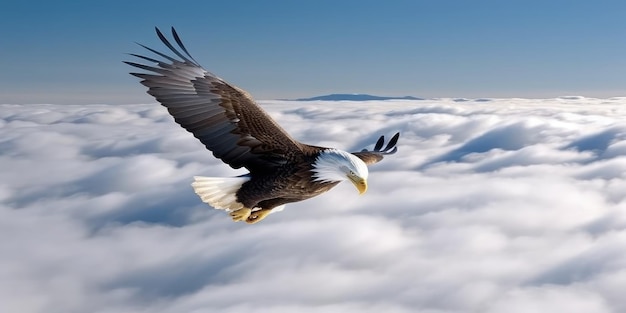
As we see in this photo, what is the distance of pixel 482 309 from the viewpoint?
15738 centimetres

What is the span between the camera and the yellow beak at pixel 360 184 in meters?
4.67

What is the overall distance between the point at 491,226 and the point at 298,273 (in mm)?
69224

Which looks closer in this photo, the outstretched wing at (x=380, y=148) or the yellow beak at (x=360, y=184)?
the yellow beak at (x=360, y=184)

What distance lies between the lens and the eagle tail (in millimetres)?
6059

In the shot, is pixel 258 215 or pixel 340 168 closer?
pixel 340 168

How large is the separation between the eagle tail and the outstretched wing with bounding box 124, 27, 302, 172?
0.35 m

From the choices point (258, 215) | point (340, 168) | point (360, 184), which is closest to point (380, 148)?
point (258, 215)

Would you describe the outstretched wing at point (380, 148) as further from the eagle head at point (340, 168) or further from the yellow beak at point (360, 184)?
the yellow beak at point (360, 184)

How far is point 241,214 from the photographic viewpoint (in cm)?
601

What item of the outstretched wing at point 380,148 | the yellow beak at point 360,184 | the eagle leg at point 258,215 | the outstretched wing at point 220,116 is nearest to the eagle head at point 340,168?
the yellow beak at point 360,184

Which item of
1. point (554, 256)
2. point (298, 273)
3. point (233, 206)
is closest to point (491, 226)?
point (554, 256)

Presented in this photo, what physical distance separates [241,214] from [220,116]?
105cm

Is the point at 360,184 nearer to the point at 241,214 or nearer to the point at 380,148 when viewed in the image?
the point at 241,214

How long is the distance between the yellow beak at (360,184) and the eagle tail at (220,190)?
1518 mm
